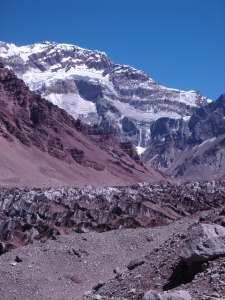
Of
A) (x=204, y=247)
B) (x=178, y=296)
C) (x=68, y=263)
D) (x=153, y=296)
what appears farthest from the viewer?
(x=68, y=263)

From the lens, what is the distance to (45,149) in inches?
6181

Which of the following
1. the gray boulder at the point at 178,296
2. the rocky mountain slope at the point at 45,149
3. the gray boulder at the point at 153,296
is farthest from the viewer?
the rocky mountain slope at the point at 45,149

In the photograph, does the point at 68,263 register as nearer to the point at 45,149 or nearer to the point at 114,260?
the point at 114,260

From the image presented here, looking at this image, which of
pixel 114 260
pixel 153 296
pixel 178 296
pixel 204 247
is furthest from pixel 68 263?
pixel 178 296

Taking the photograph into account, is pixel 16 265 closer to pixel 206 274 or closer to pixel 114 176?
pixel 206 274

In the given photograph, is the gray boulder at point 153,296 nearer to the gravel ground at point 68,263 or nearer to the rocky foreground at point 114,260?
the rocky foreground at point 114,260

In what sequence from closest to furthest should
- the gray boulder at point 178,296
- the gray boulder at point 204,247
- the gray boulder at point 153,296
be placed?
the gray boulder at point 178,296 → the gray boulder at point 153,296 → the gray boulder at point 204,247

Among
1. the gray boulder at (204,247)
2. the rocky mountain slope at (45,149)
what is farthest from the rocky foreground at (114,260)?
the rocky mountain slope at (45,149)

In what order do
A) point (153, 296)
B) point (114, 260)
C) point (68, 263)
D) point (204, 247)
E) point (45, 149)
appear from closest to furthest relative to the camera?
1. point (153, 296)
2. point (204, 247)
3. point (68, 263)
4. point (114, 260)
5. point (45, 149)

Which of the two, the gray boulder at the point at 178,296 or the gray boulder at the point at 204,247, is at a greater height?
the gray boulder at the point at 204,247

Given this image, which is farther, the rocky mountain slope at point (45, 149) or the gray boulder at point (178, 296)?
the rocky mountain slope at point (45, 149)

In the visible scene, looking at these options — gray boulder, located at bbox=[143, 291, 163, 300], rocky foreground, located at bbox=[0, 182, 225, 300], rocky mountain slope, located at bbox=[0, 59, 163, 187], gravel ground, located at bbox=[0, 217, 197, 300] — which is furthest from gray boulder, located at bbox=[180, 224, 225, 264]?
rocky mountain slope, located at bbox=[0, 59, 163, 187]

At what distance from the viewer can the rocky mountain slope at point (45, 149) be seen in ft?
443

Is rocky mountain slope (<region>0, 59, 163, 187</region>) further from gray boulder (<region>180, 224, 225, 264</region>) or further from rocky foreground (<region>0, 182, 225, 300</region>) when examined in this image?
gray boulder (<region>180, 224, 225, 264</region>)
